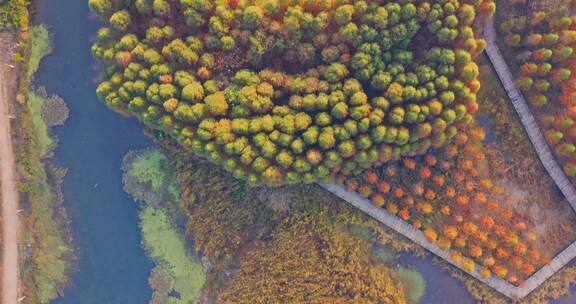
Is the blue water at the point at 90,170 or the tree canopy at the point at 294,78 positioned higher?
the tree canopy at the point at 294,78

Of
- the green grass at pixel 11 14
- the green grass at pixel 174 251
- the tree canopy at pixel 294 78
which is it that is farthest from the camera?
the green grass at pixel 174 251

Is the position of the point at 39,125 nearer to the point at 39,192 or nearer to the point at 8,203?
the point at 39,192

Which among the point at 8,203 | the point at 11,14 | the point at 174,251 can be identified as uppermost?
the point at 11,14

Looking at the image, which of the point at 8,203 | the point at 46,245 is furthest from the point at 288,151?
the point at 8,203


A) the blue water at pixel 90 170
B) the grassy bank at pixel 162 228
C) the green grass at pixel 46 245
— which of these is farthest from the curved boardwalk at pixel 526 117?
the green grass at pixel 46 245

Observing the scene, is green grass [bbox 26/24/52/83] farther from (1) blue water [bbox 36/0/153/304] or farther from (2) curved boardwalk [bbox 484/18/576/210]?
(2) curved boardwalk [bbox 484/18/576/210]

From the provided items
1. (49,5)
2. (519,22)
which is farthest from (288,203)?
(49,5)

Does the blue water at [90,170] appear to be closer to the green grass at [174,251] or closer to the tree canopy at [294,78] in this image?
the green grass at [174,251]

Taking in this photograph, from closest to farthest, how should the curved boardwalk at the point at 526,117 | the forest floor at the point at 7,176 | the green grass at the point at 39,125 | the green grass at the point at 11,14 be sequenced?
the curved boardwalk at the point at 526,117 → the green grass at the point at 11,14 → the forest floor at the point at 7,176 → the green grass at the point at 39,125

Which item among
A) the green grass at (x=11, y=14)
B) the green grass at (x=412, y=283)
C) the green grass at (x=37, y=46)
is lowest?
the green grass at (x=412, y=283)
